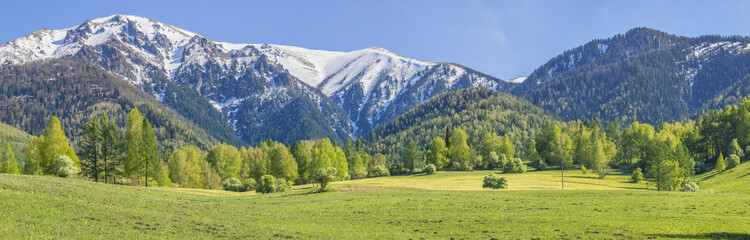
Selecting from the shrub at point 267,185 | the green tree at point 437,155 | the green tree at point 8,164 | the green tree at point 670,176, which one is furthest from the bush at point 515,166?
the green tree at point 8,164

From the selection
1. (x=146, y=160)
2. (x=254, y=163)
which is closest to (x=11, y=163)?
(x=146, y=160)

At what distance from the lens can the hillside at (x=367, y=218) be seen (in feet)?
101

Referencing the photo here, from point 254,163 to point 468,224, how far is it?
316ft

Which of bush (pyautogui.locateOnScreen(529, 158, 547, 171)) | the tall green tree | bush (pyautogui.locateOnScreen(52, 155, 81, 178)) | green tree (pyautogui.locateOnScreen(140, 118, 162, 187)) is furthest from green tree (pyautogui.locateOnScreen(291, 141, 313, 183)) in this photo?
bush (pyautogui.locateOnScreen(529, 158, 547, 171))

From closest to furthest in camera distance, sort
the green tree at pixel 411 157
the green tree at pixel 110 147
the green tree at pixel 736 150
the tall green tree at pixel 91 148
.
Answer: the tall green tree at pixel 91 148
the green tree at pixel 110 147
the green tree at pixel 736 150
the green tree at pixel 411 157

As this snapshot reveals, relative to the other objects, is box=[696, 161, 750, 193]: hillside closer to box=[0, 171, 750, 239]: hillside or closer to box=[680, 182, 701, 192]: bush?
box=[680, 182, 701, 192]: bush

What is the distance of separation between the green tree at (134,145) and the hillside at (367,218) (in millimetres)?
38430

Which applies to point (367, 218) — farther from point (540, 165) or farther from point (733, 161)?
point (540, 165)

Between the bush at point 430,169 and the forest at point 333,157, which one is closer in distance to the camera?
the forest at point 333,157

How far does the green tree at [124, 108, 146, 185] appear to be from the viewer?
82500mm

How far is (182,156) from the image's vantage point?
121 meters

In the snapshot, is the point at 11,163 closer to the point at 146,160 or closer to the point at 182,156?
the point at 182,156

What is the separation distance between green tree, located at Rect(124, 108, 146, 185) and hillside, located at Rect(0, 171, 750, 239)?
3843cm

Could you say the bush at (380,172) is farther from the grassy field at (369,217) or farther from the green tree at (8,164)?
the green tree at (8,164)
